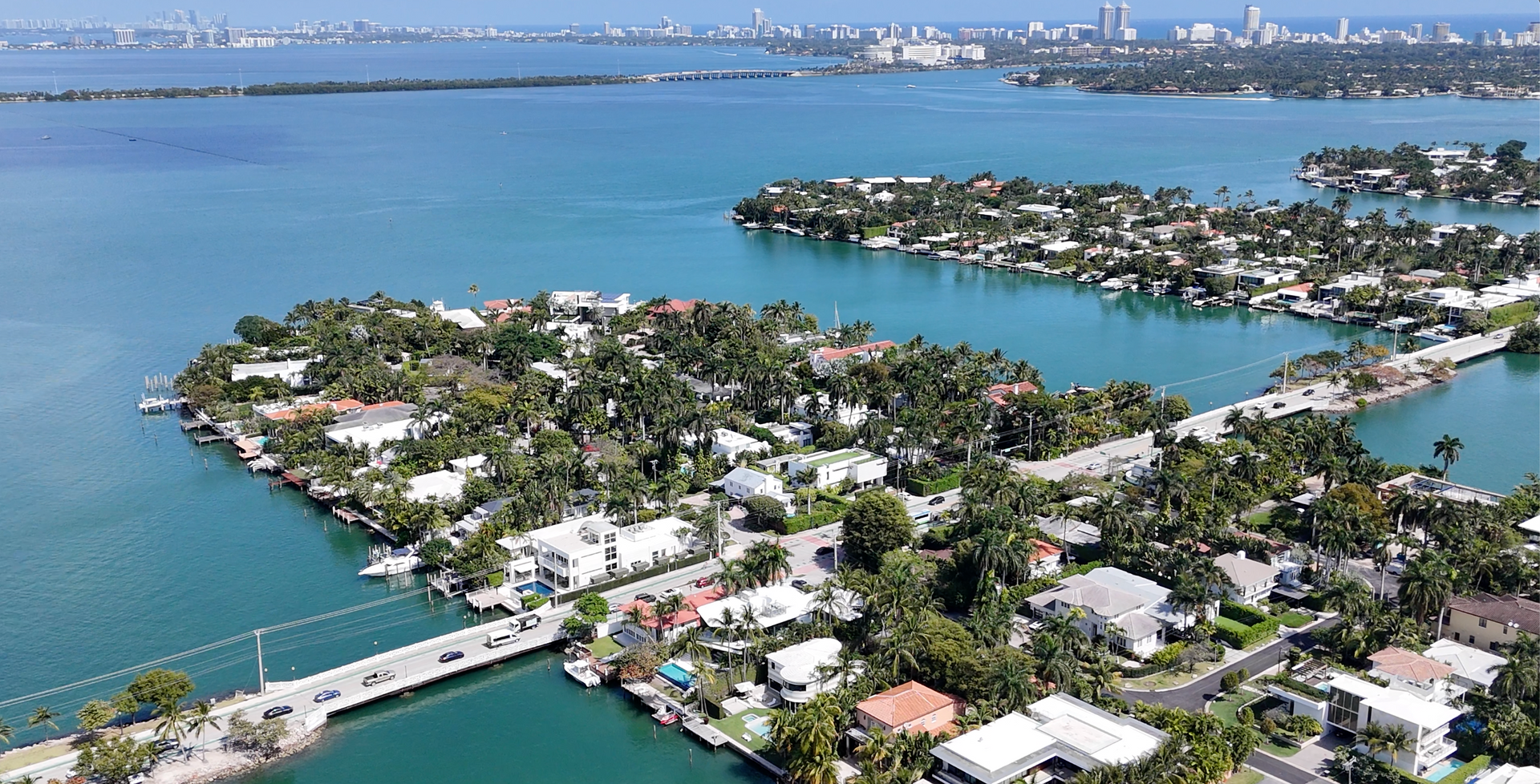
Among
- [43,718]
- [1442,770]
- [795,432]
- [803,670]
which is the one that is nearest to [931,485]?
[795,432]

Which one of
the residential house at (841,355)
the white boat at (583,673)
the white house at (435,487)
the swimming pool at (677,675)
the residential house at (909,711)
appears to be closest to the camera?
the residential house at (909,711)

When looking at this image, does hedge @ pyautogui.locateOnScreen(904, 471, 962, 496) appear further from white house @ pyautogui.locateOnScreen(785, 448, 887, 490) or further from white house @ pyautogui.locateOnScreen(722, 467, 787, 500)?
white house @ pyautogui.locateOnScreen(722, 467, 787, 500)

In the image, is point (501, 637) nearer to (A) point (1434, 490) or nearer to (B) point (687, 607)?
(B) point (687, 607)

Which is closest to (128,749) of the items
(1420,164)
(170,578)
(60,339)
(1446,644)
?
(170,578)

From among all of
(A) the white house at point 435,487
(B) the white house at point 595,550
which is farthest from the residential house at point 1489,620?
(A) the white house at point 435,487

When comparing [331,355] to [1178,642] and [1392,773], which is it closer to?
[1178,642]

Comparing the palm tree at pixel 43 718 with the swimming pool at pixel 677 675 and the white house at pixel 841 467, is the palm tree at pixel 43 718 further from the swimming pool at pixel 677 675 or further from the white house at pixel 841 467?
the white house at pixel 841 467
